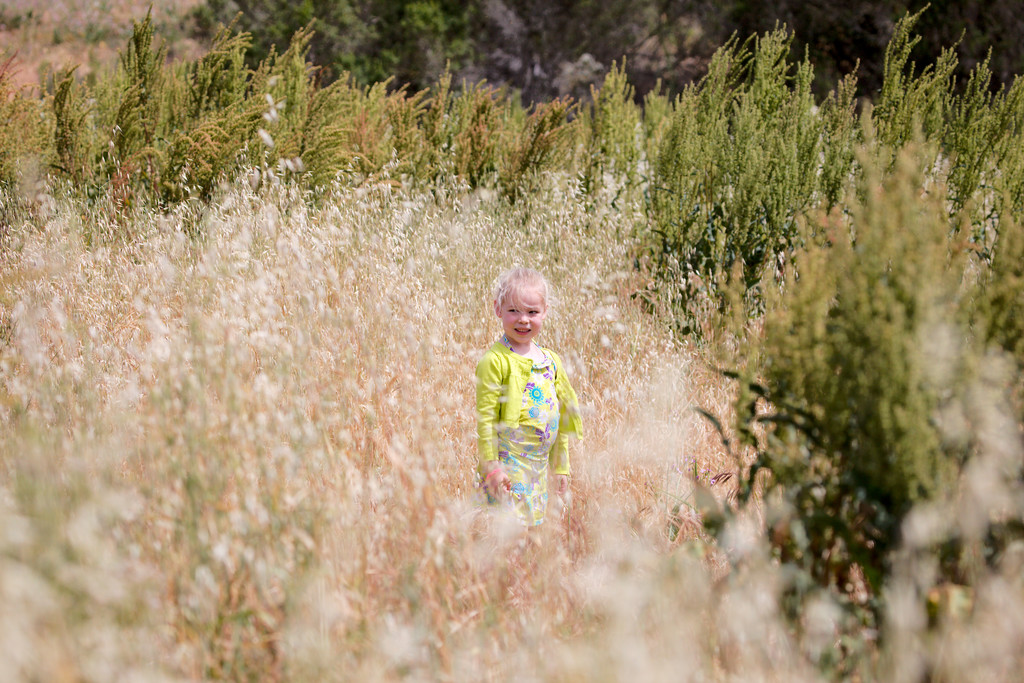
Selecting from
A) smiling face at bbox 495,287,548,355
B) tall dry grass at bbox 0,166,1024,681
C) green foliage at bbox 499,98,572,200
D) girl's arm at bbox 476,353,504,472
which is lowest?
tall dry grass at bbox 0,166,1024,681

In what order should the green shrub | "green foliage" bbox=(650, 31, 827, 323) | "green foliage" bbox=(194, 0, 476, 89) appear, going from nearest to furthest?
the green shrub < "green foliage" bbox=(650, 31, 827, 323) < "green foliage" bbox=(194, 0, 476, 89)

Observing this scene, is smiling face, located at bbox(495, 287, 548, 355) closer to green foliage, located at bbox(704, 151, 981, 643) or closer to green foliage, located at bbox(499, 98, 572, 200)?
green foliage, located at bbox(704, 151, 981, 643)

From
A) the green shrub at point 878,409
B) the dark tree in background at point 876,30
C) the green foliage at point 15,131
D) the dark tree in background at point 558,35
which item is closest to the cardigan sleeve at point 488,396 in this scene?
the green shrub at point 878,409

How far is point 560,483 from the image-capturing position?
8.59ft

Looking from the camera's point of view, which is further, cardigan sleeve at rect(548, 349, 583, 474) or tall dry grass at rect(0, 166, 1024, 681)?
cardigan sleeve at rect(548, 349, 583, 474)

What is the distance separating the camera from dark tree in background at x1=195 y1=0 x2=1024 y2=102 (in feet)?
50.8

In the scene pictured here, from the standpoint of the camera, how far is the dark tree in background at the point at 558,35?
15.5 meters

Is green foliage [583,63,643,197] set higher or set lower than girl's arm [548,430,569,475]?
higher

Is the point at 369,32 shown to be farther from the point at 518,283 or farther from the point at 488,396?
the point at 488,396

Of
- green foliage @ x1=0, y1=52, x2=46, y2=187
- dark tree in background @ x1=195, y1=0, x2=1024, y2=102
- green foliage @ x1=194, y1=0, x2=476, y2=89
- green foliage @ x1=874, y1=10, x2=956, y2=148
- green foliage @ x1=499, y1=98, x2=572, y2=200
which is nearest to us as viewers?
green foliage @ x1=874, y1=10, x2=956, y2=148

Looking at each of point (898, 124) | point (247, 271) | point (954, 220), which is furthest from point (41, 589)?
point (898, 124)

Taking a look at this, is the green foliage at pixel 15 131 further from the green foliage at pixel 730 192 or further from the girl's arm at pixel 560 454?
the girl's arm at pixel 560 454

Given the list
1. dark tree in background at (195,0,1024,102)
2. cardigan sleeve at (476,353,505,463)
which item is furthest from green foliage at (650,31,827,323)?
dark tree in background at (195,0,1024,102)

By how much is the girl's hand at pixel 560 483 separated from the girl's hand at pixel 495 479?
0.22m
